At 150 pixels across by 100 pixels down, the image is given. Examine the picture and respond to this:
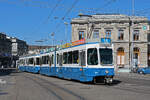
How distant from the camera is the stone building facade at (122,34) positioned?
5806cm

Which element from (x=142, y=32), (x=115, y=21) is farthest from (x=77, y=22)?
(x=142, y=32)

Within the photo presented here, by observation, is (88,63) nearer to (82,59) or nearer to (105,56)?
(82,59)

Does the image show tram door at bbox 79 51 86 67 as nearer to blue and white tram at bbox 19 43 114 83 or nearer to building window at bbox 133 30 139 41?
blue and white tram at bbox 19 43 114 83

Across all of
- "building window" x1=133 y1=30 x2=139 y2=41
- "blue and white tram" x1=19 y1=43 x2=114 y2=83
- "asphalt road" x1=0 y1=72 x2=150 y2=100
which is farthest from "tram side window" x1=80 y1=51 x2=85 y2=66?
"building window" x1=133 y1=30 x2=139 y2=41

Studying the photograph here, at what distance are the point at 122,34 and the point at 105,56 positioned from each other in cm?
4205

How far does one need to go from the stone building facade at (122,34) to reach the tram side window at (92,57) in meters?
38.8

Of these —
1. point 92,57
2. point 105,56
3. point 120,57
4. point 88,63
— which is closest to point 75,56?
point 88,63

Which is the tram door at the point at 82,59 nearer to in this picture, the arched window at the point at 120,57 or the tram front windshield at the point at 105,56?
the tram front windshield at the point at 105,56

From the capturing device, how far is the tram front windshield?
18394 mm

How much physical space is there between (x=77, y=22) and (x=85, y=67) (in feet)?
139

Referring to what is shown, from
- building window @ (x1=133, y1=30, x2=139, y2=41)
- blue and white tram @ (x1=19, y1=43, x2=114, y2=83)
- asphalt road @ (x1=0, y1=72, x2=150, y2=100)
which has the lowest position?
asphalt road @ (x1=0, y1=72, x2=150, y2=100)

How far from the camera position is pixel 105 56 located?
60.7 ft

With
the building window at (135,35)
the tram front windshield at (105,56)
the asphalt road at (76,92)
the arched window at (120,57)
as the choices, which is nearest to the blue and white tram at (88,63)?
the tram front windshield at (105,56)

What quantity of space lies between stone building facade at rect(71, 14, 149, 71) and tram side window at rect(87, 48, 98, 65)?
127ft
